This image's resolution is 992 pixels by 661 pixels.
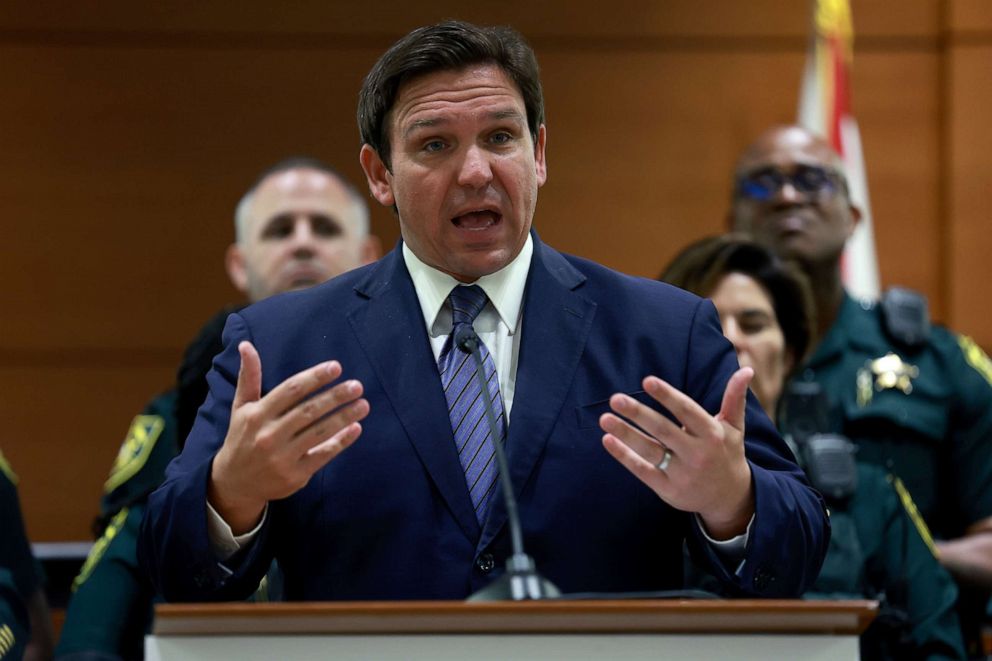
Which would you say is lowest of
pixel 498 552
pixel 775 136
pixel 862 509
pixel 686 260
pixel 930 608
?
pixel 930 608

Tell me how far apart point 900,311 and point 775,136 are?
23.1 inches

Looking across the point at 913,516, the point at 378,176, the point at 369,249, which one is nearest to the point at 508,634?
the point at 378,176

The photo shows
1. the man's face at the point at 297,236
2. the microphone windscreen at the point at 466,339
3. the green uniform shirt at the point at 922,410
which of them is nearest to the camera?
the microphone windscreen at the point at 466,339

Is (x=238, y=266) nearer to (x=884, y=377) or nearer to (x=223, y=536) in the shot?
(x=884, y=377)

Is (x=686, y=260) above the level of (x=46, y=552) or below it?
above

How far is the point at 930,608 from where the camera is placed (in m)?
2.94

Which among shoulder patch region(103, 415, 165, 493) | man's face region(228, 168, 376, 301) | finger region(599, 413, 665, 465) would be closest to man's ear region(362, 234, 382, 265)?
Result: man's face region(228, 168, 376, 301)

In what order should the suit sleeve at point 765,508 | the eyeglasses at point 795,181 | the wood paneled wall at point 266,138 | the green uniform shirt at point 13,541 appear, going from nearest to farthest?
the suit sleeve at point 765,508, the green uniform shirt at point 13,541, the eyeglasses at point 795,181, the wood paneled wall at point 266,138

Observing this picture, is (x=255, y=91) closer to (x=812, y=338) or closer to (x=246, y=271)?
(x=246, y=271)

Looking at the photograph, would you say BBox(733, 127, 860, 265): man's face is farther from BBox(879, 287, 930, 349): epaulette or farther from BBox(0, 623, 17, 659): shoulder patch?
BBox(0, 623, 17, 659): shoulder patch

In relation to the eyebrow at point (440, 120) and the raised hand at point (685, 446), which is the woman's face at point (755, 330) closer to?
the eyebrow at point (440, 120)

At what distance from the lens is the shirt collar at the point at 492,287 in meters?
2.13

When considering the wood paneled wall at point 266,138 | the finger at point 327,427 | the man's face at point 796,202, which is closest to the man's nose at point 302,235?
the wood paneled wall at point 266,138

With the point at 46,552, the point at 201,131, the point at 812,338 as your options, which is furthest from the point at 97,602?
the point at 201,131
